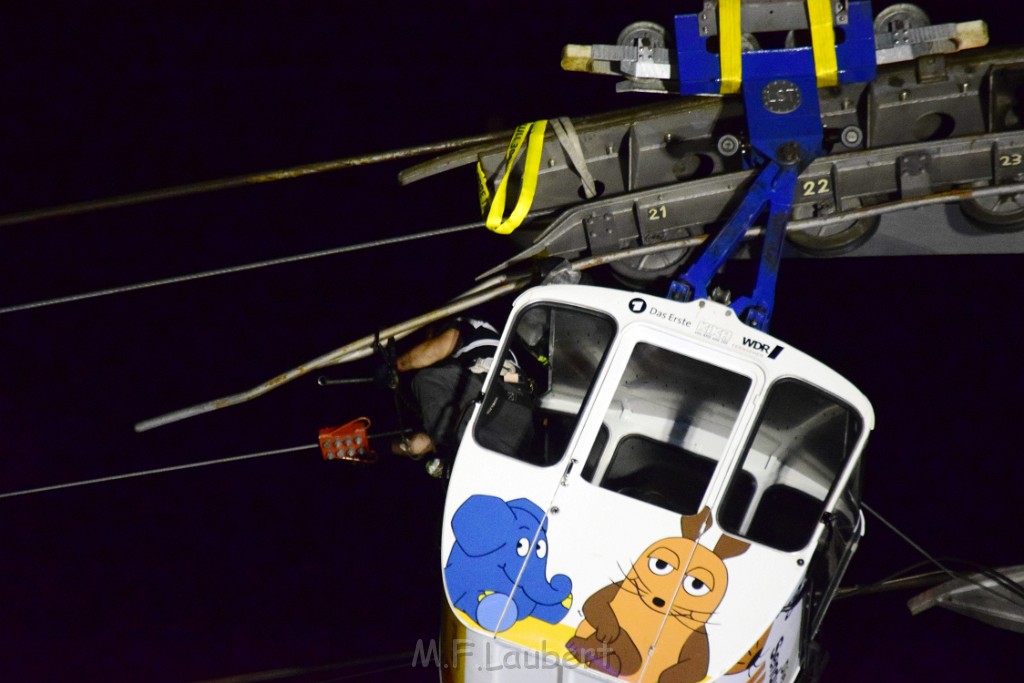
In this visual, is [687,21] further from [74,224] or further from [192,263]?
[74,224]

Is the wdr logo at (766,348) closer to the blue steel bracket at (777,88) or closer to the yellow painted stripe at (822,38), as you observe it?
the blue steel bracket at (777,88)

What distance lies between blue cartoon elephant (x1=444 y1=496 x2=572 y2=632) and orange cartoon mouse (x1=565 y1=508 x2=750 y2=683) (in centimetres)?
18

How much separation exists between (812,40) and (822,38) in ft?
0.15

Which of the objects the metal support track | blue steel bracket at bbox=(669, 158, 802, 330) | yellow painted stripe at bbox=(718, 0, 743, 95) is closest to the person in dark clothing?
the metal support track

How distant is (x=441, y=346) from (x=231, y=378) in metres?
2.16

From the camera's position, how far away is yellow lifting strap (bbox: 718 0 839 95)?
5445 millimetres

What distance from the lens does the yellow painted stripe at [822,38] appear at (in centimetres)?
544

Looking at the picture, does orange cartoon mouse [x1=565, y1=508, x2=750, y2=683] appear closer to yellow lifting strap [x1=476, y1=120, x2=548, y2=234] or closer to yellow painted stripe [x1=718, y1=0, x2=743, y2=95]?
yellow lifting strap [x1=476, y1=120, x2=548, y2=234]

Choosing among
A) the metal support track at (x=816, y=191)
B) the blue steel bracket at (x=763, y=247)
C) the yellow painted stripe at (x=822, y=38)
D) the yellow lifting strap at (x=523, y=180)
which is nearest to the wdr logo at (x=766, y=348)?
the blue steel bracket at (x=763, y=247)

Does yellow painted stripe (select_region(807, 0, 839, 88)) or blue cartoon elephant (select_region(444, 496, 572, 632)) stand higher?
yellow painted stripe (select_region(807, 0, 839, 88))

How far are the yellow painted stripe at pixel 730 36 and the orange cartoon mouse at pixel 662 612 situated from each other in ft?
6.86

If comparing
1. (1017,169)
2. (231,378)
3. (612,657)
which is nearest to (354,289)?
(231,378)

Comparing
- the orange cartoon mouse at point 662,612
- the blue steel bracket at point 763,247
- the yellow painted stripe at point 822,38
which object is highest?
the yellow painted stripe at point 822,38

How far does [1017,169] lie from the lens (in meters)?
5.62
